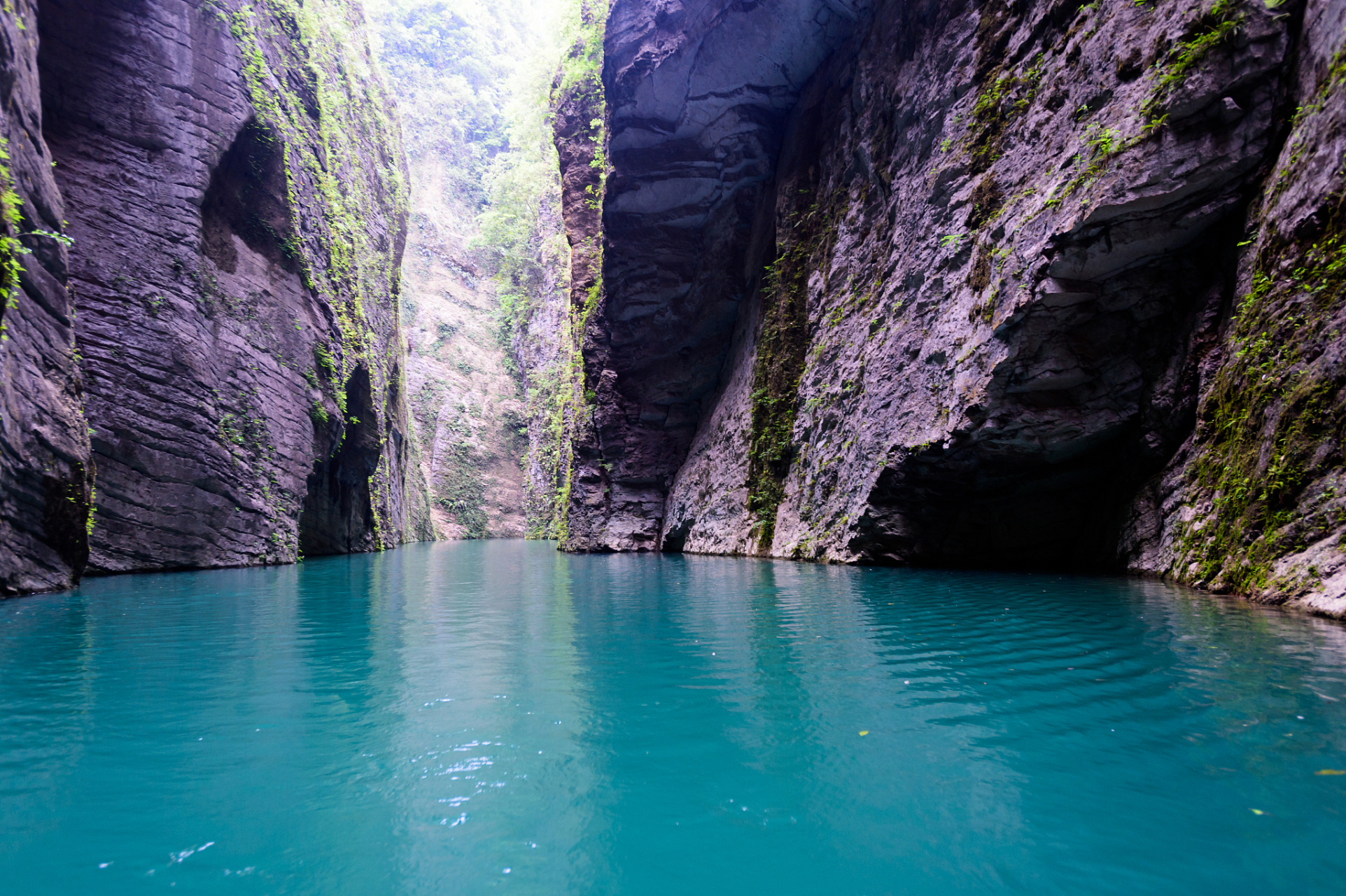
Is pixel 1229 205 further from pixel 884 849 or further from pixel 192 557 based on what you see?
pixel 192 557

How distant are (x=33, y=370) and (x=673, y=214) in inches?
558

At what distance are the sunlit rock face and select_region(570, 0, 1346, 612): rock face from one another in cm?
10

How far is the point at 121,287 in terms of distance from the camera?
11.7m

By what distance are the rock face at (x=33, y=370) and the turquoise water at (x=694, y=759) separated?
12.1ft

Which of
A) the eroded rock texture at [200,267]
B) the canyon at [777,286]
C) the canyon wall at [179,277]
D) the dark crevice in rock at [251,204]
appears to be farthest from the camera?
the dark crevice in rock at [251,204]

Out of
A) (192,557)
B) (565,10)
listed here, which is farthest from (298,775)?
(565,10)

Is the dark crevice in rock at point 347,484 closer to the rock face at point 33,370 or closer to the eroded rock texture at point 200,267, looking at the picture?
the eroded rock texture at point 200,267

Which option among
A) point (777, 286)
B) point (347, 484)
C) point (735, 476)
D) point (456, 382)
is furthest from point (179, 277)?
point (456, 382)

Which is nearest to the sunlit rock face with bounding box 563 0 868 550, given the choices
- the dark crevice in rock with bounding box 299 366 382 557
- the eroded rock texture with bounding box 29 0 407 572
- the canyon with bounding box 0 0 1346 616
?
the canyon with bounding box 0 0 1346 616

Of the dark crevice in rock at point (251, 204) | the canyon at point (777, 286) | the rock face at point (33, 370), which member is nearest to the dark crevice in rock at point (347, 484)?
the canyon at point (777, 286)

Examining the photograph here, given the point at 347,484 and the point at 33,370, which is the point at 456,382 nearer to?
the point at 347,484

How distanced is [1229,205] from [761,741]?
7523 mm

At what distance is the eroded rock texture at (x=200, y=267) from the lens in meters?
11.5

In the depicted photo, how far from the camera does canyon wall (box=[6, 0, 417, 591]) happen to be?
8.88 metres
